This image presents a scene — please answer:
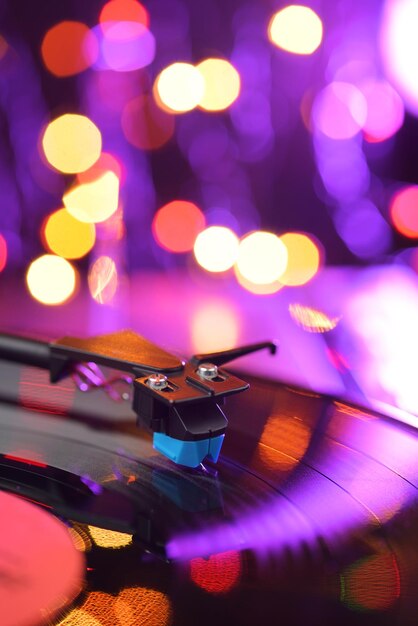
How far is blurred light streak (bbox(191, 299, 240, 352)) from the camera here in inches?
31.3

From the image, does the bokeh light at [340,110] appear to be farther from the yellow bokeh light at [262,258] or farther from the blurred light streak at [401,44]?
the yellow bokeh light at [262,258]

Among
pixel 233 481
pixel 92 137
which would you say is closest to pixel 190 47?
pixel 92 137

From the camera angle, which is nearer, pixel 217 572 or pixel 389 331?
pixel 217 572

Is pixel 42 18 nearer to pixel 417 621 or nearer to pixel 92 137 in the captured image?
pixel 92 137

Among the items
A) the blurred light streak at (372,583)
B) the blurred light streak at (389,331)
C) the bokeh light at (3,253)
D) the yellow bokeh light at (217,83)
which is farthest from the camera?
the yellow bokeh light at (217,83)

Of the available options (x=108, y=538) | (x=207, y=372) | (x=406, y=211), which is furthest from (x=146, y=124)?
(x=108, y=538)

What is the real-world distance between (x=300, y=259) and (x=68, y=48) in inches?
17.4

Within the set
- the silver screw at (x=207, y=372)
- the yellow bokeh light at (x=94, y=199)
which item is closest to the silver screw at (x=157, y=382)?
the silver screw at (x=207, y=372)

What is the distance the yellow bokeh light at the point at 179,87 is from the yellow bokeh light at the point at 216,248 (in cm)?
20

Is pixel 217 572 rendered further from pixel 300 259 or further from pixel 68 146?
pixel 68 146

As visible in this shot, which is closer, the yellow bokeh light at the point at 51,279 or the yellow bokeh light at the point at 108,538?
the yellow bokeh light at the point at 108,538

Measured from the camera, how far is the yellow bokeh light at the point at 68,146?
1.19m

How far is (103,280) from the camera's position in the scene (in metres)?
0.98

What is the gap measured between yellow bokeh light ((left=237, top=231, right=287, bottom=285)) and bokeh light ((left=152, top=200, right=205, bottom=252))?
0.07m
